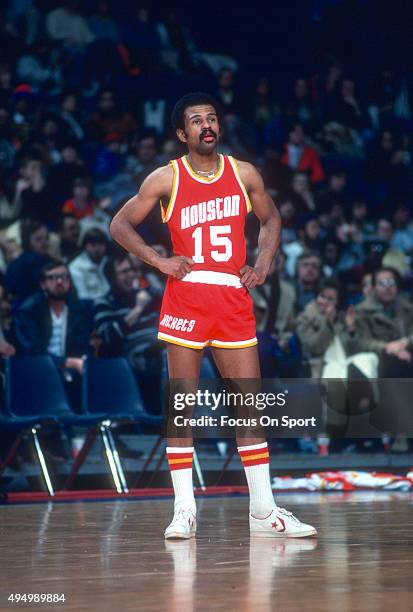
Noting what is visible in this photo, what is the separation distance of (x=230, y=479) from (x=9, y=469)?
1.78m

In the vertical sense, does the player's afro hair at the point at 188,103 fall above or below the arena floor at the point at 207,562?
above

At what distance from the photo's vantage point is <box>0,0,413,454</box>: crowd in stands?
10.4 m

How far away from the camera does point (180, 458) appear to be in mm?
5445

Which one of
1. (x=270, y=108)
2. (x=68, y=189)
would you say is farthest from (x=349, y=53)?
(x=68, y=189)

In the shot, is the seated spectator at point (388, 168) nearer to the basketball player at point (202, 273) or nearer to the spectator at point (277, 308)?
the spectator at point (277, 308)

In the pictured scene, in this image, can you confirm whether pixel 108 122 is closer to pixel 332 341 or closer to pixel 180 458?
pixel 332 341

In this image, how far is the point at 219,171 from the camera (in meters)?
5.56

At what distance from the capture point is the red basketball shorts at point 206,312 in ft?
17.8

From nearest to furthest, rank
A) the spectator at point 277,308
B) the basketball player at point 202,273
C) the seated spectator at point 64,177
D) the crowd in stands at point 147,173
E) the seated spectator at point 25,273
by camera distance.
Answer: the basketball player at point 202,273 < the crowd in stands at point 147,173 < the seated spectator at point 25,273 < the spectator at point 277,308 < the seated spectator at point 64,177

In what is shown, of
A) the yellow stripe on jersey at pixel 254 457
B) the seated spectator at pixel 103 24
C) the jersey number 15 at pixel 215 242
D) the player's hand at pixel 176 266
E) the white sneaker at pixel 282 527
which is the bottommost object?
the white sneaker at pixel 282 527

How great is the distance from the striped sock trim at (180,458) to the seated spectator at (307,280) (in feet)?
20.3

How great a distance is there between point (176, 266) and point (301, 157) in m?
9.22

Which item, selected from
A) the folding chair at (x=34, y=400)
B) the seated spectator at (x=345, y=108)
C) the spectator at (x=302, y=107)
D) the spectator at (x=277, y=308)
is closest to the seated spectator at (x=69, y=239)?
the spectator at (x=277, y=308)

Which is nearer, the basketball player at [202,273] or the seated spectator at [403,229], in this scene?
the basketball player at [202,273]
